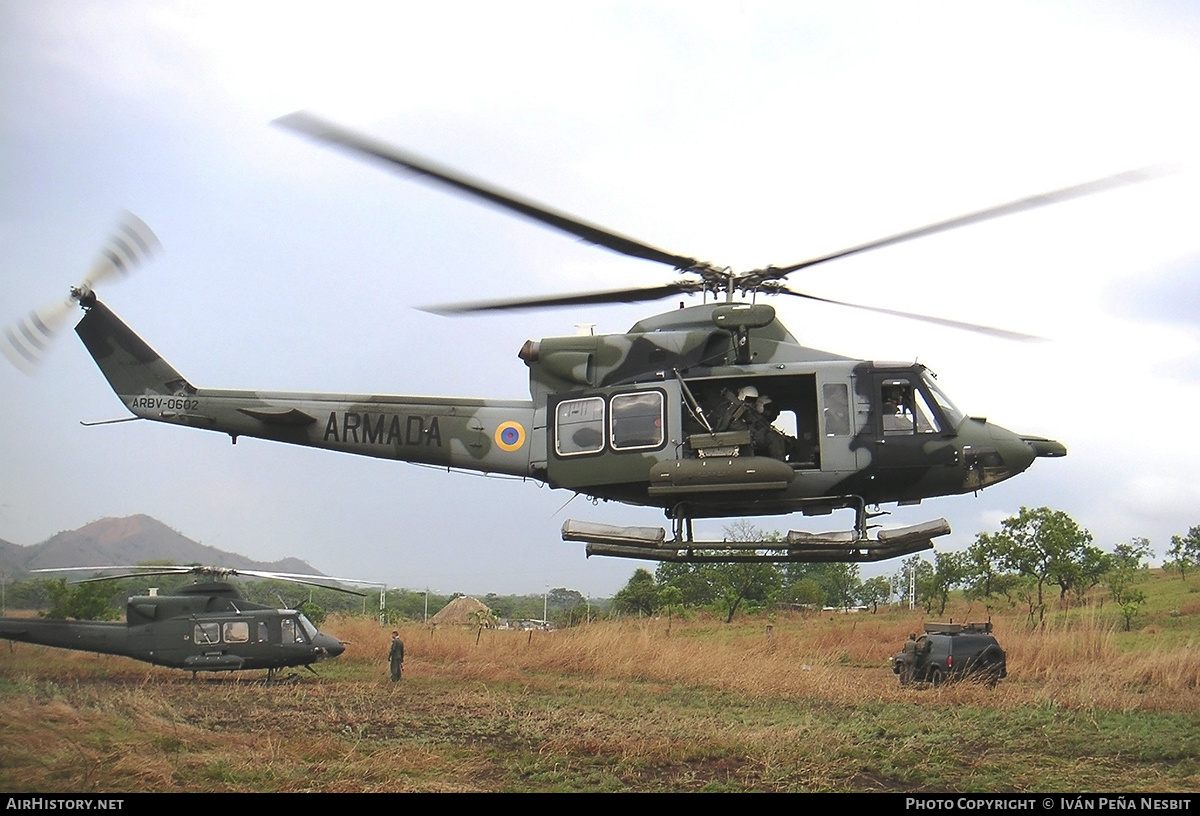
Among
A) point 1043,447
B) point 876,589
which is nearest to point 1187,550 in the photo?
point 876,589

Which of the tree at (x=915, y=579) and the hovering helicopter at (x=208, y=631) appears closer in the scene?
the hovering helicopter at (x=208, y=631)

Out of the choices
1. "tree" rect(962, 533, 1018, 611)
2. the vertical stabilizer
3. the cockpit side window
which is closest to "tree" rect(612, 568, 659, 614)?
"tree" rect(962, 533, 1018, 611)

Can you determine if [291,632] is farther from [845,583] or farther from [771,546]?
[845,583]

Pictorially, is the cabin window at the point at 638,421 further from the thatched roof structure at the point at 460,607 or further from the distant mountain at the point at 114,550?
the thatched roof structure at the point at 460,607

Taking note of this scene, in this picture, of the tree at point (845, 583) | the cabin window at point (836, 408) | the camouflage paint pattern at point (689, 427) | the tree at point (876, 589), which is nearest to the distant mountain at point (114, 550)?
the camouflage paint pattern at point (689, 427)

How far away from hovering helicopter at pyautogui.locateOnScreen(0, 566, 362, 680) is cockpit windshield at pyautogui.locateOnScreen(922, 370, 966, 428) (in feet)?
34.8

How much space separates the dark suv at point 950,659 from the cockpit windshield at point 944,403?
831cm

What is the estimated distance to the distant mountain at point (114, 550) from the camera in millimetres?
7742

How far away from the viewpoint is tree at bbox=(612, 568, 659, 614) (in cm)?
3709

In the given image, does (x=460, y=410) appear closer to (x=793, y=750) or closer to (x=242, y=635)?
(x=793, y=750)

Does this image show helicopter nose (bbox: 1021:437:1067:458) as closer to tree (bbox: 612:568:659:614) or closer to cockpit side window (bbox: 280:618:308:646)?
cockpit side window (bbox: 280:618:308:646)

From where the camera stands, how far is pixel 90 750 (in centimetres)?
774
